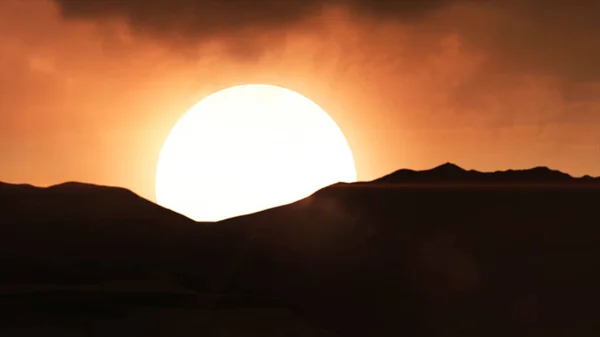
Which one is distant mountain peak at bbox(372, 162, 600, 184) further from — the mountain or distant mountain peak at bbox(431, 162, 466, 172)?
the mountain

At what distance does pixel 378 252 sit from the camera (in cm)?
3828

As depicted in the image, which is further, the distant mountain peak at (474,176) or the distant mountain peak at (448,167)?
the distant mountain peak at (448,167)

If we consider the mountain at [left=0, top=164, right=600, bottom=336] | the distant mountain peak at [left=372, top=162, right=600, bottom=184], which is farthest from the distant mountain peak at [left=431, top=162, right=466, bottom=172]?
the mountain at [left=0, top=164, right=600, bottom=336]

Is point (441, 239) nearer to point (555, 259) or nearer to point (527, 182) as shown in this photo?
point (555, 259)

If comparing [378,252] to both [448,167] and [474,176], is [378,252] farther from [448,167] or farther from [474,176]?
[448,167]

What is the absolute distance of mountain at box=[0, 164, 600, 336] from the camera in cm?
3316

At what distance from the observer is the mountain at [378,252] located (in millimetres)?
33156

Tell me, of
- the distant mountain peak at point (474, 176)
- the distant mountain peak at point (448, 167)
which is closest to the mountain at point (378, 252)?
the distant mountain peak at point (474, 176)

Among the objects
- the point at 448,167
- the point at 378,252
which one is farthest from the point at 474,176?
the point at 378,252

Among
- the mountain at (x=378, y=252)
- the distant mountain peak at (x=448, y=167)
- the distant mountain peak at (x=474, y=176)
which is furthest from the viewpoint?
the distant mountain peak at (x=448, y=167)

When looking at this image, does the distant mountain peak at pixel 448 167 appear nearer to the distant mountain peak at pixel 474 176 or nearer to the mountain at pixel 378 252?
the distant mountain peak at pixel 474 176

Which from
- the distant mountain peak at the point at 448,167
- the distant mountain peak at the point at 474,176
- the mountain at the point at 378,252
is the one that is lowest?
the mountain at the point at 378,252

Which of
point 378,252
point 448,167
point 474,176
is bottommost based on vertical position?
point 378,252

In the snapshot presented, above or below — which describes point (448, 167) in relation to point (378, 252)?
above
